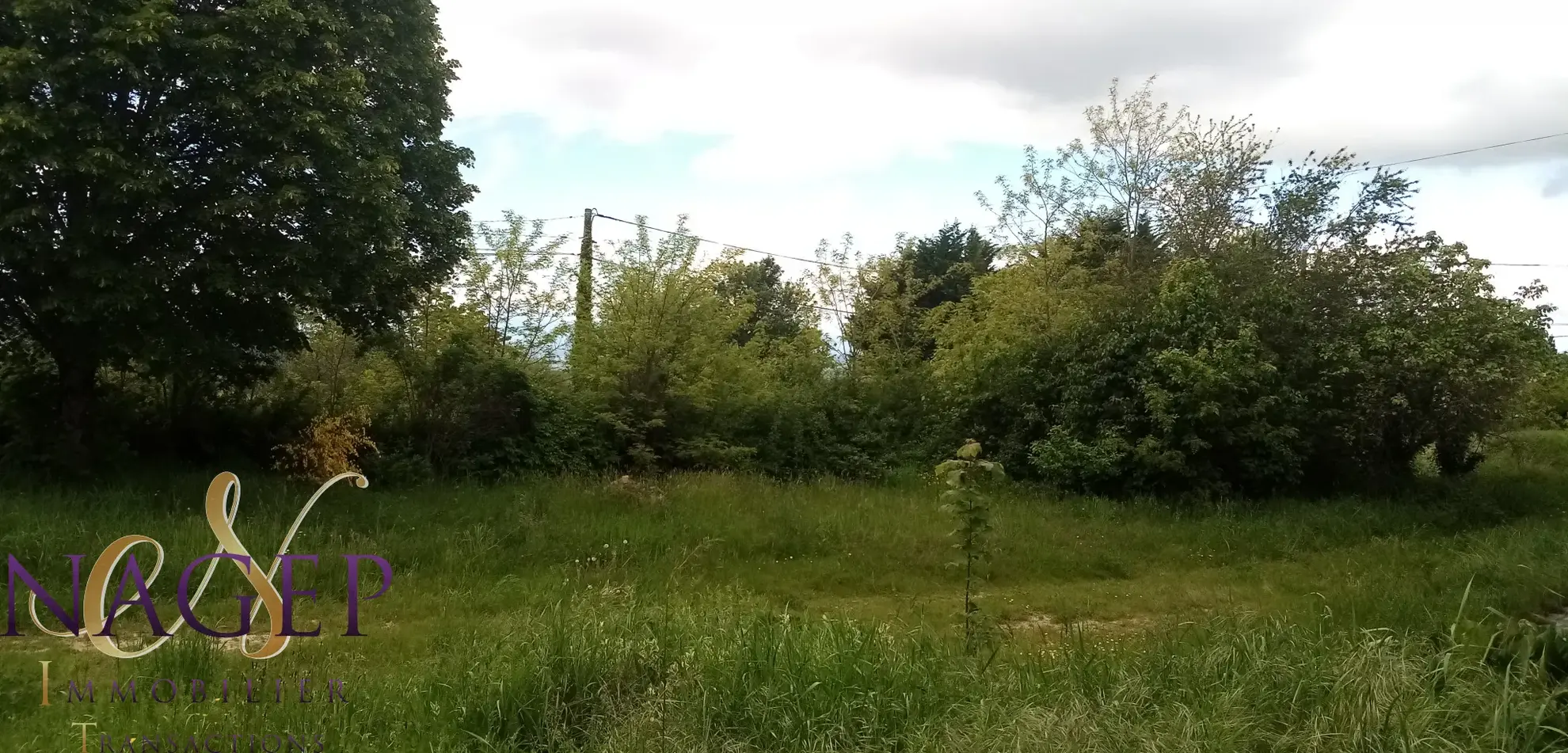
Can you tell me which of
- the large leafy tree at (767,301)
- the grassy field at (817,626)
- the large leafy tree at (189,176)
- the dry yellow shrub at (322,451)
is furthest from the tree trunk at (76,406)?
the large leafy tree at (767,301)

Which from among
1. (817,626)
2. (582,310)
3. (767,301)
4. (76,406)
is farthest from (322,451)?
(767,301)

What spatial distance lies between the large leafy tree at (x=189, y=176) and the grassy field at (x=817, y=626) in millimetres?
1689

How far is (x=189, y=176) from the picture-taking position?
335 inches

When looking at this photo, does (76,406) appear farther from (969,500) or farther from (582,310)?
(969,500)

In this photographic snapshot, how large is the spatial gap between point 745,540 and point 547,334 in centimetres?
520

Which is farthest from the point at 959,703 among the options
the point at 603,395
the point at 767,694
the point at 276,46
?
the point at 603,395

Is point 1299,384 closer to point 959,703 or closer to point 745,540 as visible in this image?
point 745,540

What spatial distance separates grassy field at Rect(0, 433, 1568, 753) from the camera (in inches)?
152

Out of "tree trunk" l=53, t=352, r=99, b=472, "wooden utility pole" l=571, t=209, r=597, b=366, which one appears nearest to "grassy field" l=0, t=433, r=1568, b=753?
"tree trunk" l=53, t=352, r=99, b=472

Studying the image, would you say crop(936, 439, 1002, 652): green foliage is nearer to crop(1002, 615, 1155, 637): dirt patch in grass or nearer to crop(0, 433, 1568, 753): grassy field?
crop(0, 433, 1568, 753): grassy field

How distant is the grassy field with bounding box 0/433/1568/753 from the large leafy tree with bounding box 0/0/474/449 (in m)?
1.69

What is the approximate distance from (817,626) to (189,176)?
23.6ft

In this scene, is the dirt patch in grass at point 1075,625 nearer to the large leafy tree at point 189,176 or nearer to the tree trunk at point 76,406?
the large leafy tree at point 189,176

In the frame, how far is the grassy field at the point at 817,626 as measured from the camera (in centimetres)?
386
